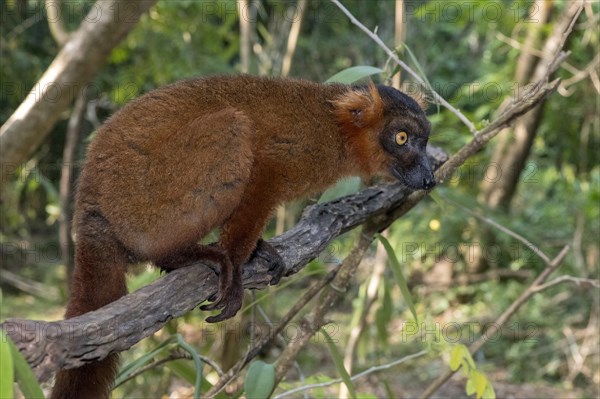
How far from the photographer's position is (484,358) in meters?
8.92

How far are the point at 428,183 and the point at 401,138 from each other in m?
0.35

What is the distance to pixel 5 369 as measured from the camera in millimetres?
1659

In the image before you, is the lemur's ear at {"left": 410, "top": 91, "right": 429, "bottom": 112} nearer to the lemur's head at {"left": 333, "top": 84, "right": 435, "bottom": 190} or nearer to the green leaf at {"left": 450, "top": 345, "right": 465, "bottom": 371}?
the lemur's head at {"left": 333, "top": 84, "right": 435, "bottom": 190}

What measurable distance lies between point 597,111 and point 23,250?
908cm

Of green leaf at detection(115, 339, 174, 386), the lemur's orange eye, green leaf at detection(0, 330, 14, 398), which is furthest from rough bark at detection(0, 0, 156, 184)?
green leaf at detection(0, 330, 14, 398)

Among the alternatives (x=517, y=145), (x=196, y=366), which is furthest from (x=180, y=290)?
(x=517, y=145)

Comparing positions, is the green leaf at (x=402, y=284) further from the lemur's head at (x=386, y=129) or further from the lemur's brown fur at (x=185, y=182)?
the lemur's brown fur at (x=185, y=182)

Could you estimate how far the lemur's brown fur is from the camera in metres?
3.24

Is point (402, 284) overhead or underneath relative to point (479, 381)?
overhead

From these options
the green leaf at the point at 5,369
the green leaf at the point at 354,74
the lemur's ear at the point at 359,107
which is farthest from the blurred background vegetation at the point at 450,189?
the green leaf at the point at 5,369

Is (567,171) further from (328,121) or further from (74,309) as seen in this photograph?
(74,309)

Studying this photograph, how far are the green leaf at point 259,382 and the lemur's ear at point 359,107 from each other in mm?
1550

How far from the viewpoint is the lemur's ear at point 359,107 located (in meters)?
4.07

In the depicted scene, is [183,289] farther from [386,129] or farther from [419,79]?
[419,79]
